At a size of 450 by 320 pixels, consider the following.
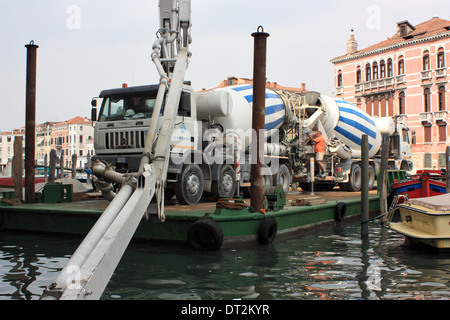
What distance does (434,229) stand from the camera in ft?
33.7

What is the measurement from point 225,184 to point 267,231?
3755 millimetres

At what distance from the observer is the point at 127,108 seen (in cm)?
1242

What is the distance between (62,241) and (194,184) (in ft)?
11.5

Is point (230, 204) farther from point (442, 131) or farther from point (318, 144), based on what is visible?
point (442, 131)

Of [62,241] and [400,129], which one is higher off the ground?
[400,129]

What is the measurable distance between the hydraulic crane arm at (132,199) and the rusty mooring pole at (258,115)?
165 centimetres

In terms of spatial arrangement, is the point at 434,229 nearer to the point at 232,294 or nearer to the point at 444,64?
the point at 232,294

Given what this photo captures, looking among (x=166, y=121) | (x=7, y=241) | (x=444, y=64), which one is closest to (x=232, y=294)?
(x=166, y=121)

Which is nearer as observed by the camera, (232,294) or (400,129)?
(232,294)

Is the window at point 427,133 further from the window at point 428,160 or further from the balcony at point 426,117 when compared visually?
the window at point 428,160

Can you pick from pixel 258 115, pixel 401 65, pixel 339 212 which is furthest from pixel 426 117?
pixel 258 115

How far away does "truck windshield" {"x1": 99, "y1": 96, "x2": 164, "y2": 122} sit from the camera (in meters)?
12.2

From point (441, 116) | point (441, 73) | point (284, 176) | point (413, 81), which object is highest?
point (441, 73)

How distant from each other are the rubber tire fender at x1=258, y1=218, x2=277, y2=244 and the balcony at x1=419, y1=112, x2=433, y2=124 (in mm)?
43580
